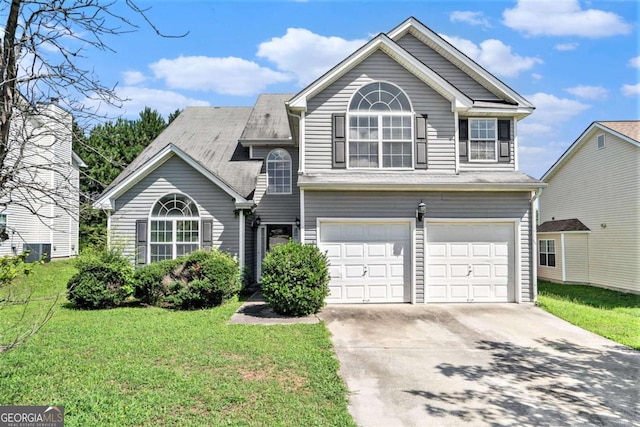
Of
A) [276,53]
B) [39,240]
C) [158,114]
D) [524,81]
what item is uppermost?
[158,114]

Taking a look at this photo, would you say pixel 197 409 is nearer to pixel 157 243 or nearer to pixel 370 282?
pixel 370 282

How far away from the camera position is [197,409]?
4500mm

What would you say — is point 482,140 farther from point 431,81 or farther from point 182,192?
point 182,192

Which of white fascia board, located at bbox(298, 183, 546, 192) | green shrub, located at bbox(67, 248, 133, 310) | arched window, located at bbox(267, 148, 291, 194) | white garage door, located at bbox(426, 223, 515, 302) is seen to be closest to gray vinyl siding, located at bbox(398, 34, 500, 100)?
white fascia board, located at bbox(298, 183, 546, 192)

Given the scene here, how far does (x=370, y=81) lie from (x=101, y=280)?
9450 mm

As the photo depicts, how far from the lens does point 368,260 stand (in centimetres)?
1070

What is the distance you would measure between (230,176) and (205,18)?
9.95 meters

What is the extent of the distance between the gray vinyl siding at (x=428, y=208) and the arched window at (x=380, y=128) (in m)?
1.06

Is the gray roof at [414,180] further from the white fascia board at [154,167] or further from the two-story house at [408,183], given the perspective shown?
the white fascia board at [154,167]

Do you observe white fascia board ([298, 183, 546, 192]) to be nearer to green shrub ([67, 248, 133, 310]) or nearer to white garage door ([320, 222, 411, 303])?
white garage door ([320, 222, 411, 303])

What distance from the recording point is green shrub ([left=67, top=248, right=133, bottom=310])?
10.2 metres

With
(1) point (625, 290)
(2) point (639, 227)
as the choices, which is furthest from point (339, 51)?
(1) point (625, 290)

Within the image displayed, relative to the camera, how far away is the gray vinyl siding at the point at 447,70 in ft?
39.9

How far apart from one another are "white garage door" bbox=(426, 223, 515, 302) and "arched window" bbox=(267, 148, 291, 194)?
242 inches
